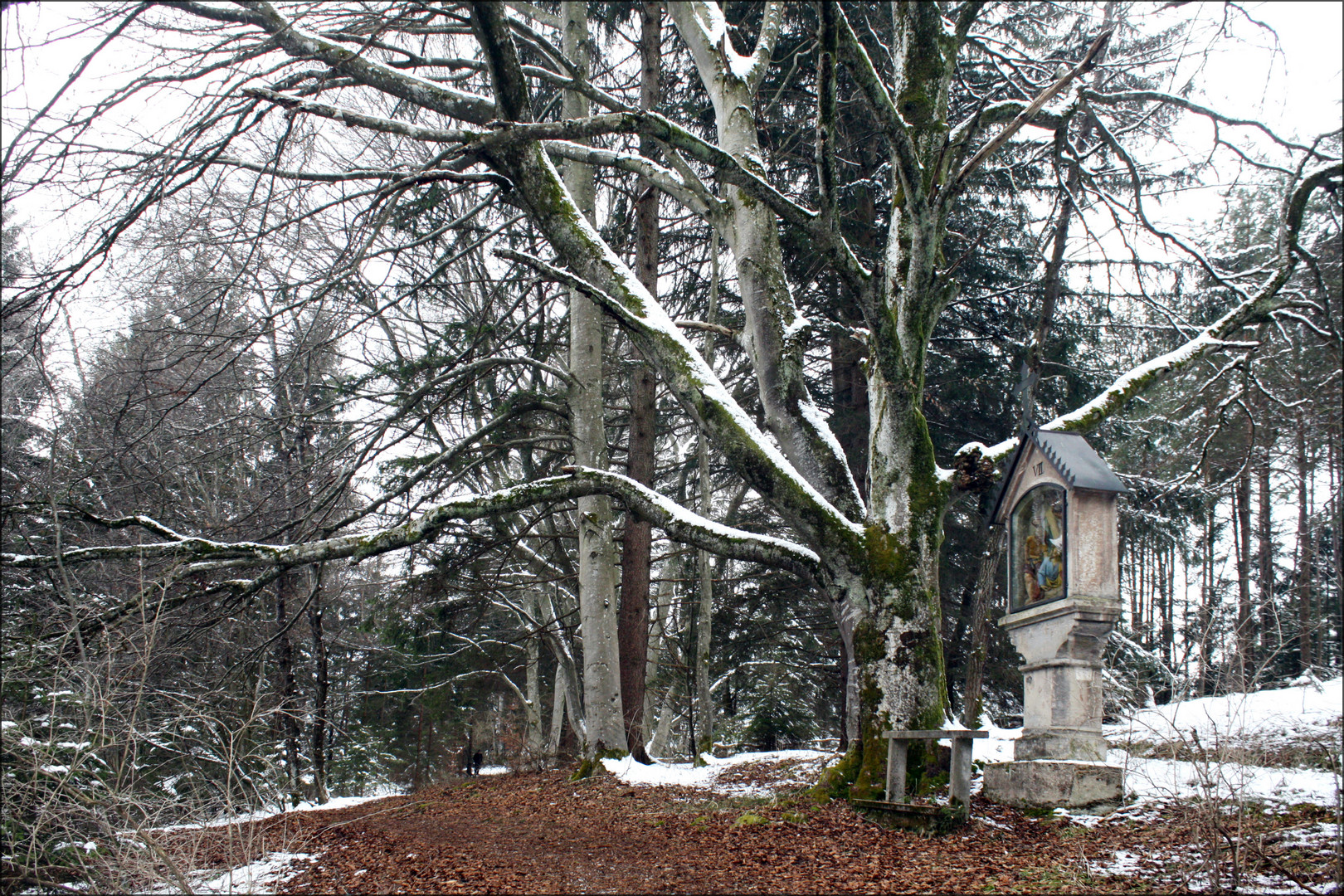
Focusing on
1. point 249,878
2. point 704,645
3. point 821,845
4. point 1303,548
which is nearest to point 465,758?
point 704,645

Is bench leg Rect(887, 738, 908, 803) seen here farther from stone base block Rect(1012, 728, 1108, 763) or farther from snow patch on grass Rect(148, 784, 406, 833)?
snow patch on grass Rect(148, 784, 406, 833)

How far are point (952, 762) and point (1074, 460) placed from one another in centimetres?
265

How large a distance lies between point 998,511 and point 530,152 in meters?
5.15

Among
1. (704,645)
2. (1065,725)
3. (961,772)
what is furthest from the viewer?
(704,645)

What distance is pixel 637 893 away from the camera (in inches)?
162

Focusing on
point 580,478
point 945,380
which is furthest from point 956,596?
point 580,478

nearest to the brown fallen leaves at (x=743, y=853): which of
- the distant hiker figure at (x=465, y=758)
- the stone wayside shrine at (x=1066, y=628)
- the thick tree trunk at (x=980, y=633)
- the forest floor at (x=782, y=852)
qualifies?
the forest floor at (x=782, y=852)

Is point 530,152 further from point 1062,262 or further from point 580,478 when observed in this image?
point 1062,262

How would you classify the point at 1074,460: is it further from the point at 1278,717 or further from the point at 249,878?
the point at 249,878

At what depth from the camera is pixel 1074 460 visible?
21.4ft

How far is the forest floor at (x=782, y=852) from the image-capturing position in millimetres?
4082

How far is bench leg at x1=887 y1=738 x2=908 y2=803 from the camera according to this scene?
18.0 ft

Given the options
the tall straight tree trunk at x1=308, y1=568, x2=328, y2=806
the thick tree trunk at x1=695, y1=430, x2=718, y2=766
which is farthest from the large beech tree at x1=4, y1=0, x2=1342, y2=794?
the thick tree trunk at x1=695, y1=430, x2=718, y2=766

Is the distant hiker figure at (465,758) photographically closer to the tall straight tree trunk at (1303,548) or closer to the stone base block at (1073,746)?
the tall straight tree trunk at (1303,548)
